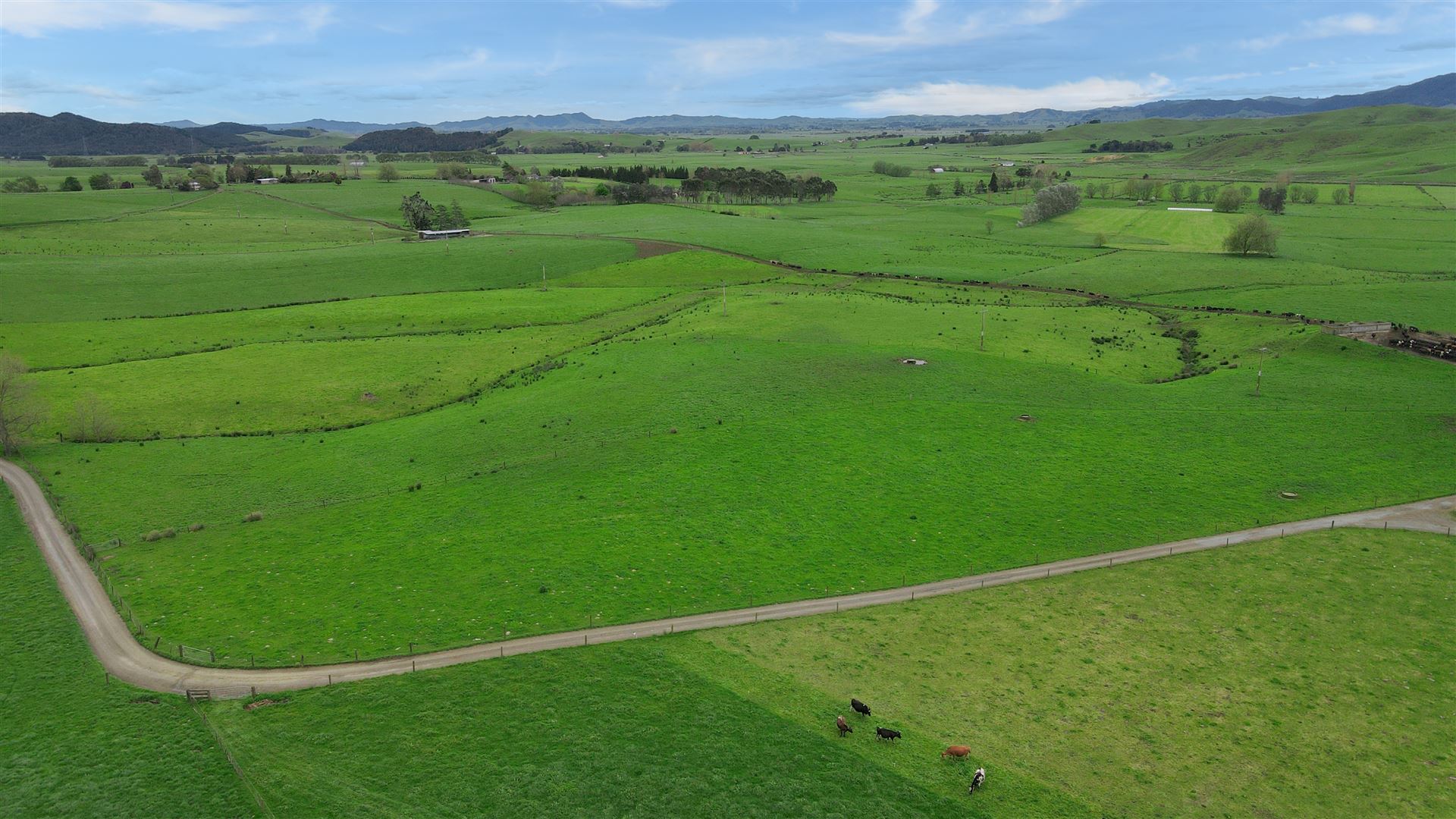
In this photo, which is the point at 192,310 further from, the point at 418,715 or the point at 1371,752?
the point at 1371,752

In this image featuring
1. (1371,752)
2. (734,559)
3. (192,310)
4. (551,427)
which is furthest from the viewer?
(192,310)

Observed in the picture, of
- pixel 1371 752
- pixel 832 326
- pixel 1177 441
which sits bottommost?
pixel 1371 752

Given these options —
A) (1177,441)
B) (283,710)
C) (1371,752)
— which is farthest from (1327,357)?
(283,710)

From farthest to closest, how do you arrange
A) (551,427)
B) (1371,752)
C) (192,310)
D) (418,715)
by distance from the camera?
(192,310), (551,427), (418,715), (1371,752)

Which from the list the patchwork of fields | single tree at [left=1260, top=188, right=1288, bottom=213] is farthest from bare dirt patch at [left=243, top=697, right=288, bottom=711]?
single tree at [left=1260, top=188, right=1288, bottom=213]

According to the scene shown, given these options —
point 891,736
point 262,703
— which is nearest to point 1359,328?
point 891,736

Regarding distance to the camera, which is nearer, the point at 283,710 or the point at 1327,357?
the point at 283,710

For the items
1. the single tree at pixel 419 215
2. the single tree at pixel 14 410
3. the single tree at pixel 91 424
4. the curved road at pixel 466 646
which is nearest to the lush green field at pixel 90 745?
the curved road at pixel 466 646
